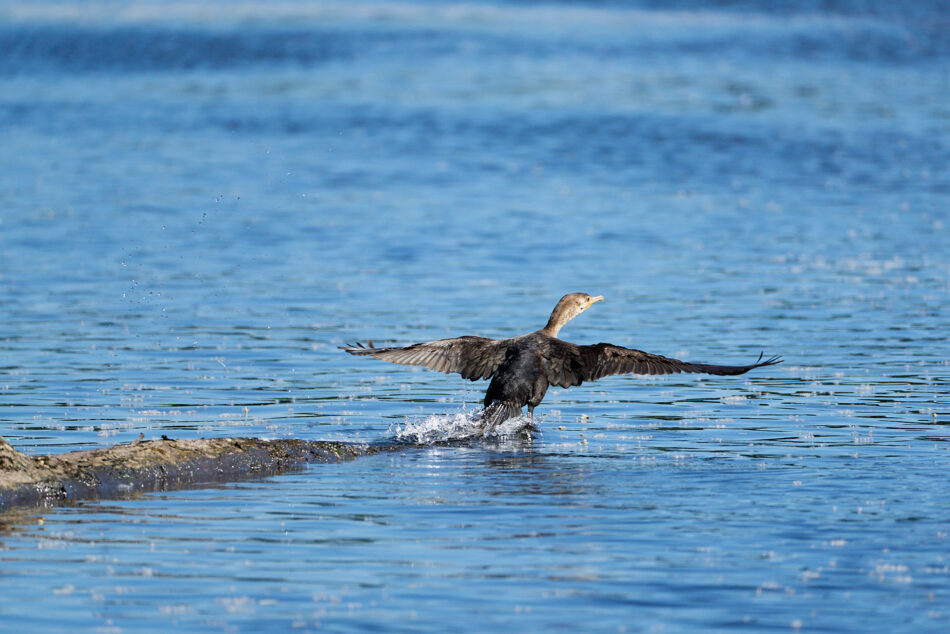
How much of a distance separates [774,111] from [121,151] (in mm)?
16733

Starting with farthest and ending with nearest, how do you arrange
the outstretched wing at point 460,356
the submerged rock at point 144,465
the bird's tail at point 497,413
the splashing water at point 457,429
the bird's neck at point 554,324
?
the bird's neck at point 554,324 → the outstretched wing at point 460,356 → the bird's tail at point 497,413 → the splashing water at point 457,429 → the submerged rock at point 144,465

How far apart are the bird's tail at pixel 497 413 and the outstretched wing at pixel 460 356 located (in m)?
0.42

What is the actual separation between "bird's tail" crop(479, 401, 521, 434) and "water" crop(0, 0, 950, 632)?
1.26 ft

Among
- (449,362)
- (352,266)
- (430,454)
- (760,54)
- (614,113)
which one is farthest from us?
(760,54)

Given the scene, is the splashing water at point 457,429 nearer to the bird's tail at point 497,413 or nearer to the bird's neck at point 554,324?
the bird's tail at point 497,413

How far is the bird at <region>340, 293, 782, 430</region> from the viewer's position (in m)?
12.9

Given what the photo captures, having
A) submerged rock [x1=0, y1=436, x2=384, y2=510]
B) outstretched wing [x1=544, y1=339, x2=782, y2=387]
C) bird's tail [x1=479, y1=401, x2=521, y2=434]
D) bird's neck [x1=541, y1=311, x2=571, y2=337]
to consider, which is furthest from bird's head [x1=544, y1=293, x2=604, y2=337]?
submerged rock [x1=0, y1=436, x2=384, y2=510]

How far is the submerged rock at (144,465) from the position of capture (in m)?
9.98

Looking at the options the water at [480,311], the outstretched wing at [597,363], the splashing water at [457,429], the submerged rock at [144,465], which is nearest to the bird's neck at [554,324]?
the outstretched wing at [597,363]

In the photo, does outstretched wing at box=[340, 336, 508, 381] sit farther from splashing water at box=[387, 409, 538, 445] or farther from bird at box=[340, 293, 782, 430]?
splashing water at box=[387, 409, 538, 445]

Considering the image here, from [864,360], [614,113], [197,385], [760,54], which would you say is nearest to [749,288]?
[864,360]

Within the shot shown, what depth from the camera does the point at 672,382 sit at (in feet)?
52.8

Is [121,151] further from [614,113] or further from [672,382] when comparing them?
[672,382]

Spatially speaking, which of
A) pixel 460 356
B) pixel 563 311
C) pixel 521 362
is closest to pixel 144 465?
pixel 460 356
